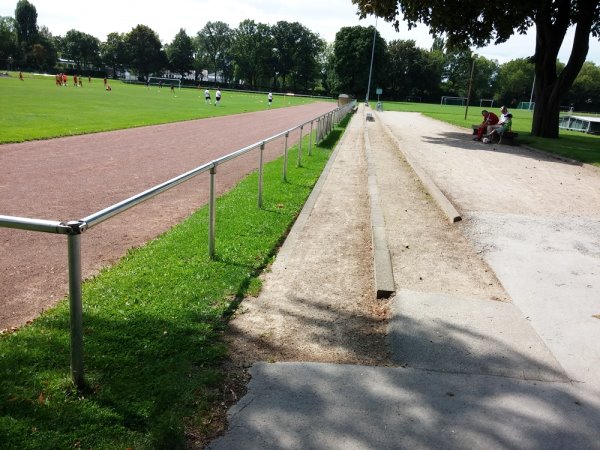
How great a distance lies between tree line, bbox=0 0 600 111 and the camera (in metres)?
90.8

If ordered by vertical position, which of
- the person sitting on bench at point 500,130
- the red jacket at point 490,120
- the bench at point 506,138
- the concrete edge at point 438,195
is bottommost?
the concrete edge at point 438,195

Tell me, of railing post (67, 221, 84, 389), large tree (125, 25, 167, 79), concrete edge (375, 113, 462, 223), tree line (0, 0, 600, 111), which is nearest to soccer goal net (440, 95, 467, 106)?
tree line (0, 0, 600, 111)

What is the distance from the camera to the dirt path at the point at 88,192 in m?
4.81

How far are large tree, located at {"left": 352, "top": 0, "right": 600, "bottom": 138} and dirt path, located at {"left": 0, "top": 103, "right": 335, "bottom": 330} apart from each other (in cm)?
888

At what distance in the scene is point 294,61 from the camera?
358 feet

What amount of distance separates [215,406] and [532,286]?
3.61 m

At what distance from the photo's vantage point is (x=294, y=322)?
407 cm

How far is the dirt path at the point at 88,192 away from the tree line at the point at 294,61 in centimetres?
7837

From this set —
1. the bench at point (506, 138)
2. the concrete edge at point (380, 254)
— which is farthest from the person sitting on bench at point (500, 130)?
the concrete edge at point (380, 254)

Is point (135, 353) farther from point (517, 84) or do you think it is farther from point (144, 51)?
point (144, 51)

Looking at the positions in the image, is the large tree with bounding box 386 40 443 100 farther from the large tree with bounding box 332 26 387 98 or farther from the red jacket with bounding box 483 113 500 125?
the red jacket with bounding box 483 113 500 125

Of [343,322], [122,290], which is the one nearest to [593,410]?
[343,322]

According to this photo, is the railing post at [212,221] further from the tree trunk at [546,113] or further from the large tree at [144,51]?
the large tree at [144,51]

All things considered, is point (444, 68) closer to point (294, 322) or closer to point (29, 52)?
point (29, 52)
